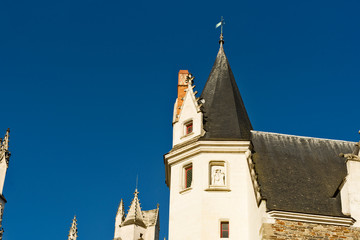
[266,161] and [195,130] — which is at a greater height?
[195,130]

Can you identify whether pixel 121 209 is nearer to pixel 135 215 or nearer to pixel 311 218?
pixel 135 215

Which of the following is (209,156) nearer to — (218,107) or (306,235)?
(218,107)

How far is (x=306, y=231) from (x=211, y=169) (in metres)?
6.55

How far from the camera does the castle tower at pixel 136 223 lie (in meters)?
39.4

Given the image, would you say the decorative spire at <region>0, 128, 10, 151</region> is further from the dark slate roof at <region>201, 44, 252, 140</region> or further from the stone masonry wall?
the stone masonry wall

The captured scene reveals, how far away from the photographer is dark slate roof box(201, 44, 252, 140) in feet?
106

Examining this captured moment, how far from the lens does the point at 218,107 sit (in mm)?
33969

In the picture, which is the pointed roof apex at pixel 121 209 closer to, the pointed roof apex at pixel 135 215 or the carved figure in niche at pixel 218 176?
the pointed roof apex at pixel 135 215

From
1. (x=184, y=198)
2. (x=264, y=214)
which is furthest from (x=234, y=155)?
(x=264, y=214)

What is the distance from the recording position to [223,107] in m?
33.9

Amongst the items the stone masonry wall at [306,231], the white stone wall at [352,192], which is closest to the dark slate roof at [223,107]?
the white stone wall at [352,192]

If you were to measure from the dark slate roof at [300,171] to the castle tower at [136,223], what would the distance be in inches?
413

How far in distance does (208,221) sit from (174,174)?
364 cm

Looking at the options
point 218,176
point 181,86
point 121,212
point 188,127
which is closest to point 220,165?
point 218,176
